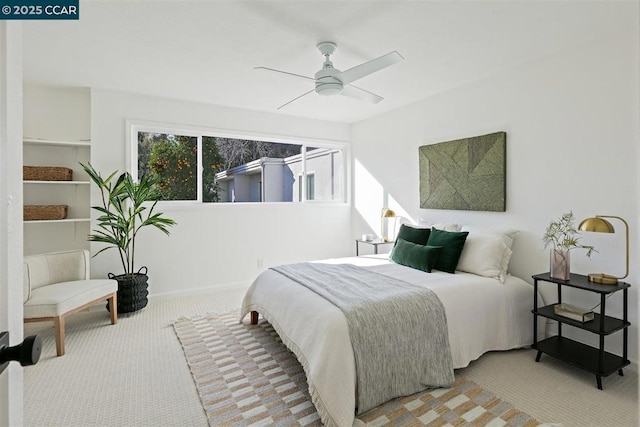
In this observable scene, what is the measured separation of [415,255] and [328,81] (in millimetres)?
1814

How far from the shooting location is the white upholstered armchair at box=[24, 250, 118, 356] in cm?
266

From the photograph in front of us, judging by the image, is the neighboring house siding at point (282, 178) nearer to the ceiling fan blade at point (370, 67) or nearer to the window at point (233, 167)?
the window at point (233, 167)

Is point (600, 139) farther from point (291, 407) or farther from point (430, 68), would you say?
point (291, 407)

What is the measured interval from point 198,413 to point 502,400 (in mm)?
1908

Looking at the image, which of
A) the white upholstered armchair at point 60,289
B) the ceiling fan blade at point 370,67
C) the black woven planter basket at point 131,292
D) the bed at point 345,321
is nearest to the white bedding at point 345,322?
the bed at point 345,321

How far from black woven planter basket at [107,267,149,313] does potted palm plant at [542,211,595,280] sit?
13.1ft

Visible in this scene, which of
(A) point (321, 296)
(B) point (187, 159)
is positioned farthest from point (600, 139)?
(B) point (187, 159)

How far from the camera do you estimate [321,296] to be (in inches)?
94.0

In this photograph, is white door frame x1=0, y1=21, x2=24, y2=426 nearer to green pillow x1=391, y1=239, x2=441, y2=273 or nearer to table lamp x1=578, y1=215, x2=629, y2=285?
green pillow x1=391, y1=239, x2=441, y2=273

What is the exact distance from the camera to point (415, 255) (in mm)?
3217

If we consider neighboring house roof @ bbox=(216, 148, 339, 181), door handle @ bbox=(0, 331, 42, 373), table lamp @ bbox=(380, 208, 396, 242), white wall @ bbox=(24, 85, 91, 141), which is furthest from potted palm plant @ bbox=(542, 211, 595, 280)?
white wall @ bbox=(24, 85, 91, 141)

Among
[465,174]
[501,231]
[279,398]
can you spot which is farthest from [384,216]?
[279,398]

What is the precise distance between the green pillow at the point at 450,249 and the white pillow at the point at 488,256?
0.08 m

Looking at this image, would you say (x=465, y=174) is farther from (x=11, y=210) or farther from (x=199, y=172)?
(x=11, y=210)
